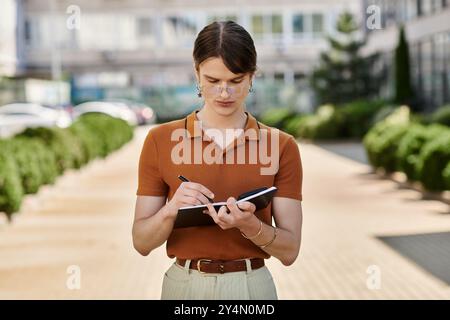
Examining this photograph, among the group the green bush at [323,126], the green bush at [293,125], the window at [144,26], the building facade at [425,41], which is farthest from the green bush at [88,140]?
the window at [144,26]

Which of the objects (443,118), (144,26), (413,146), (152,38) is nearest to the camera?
(413,146)

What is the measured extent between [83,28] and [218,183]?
63.1 metres

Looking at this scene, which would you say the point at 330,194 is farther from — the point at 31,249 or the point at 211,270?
the point at 211,270

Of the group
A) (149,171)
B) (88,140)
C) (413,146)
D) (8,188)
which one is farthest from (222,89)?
(88,140)

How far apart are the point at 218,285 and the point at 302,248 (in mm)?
8530

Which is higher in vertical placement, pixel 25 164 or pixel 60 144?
pixel 60 144

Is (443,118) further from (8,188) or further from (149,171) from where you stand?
(149,171)

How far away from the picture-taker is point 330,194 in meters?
18.2

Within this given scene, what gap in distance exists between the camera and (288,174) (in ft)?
10.9

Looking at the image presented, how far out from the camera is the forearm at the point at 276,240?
10.2 feet

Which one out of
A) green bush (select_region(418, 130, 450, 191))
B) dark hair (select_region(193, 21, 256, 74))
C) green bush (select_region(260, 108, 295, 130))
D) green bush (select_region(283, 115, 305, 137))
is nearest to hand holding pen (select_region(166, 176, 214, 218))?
dark hair (select_region(193, 21, 256, 74))

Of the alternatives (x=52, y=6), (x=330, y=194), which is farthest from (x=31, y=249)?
(x=52, y=6)

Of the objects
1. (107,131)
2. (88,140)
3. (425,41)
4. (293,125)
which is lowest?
(293,125)

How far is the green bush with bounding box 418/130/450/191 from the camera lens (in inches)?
660
